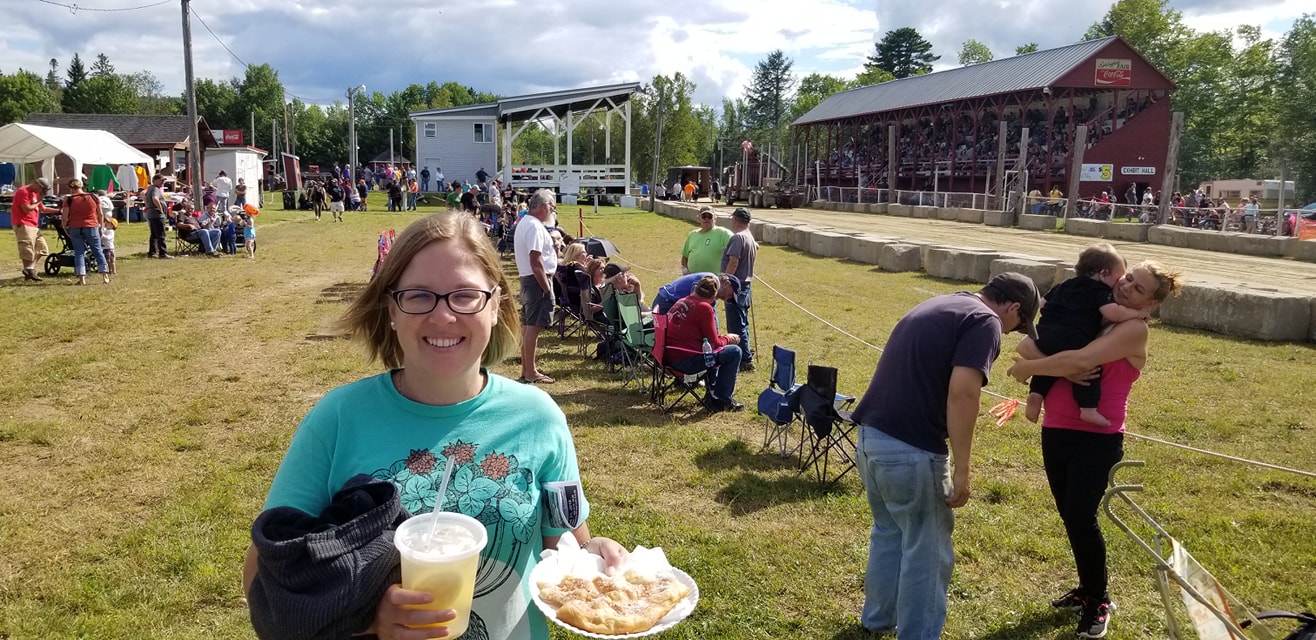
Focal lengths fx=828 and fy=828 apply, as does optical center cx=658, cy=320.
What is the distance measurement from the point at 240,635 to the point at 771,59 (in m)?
124

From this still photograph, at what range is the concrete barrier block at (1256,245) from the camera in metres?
20.5

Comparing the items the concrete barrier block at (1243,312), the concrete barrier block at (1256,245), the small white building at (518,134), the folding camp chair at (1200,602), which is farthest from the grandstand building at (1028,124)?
the folding camp chair at (1200,602)

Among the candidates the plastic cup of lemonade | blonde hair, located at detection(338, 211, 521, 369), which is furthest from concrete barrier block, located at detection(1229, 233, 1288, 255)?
the plastic cup of lemonade

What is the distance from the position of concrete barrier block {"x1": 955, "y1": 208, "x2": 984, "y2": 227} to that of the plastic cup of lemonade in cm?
3220

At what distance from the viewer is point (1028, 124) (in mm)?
44906

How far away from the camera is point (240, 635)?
12.7 feet

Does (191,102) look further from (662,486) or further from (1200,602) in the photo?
(1200,602)

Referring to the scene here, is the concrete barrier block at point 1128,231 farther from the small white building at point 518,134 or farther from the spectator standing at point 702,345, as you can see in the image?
the small white building at point 518,134

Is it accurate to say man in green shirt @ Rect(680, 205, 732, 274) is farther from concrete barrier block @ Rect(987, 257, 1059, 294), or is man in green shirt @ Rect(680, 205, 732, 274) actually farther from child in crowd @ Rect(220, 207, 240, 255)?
child in crowd @ Rect(220, 207, 240, 255)

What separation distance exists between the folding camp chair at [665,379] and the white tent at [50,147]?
24.2 m

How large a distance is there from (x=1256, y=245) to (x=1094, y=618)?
21.3 meters

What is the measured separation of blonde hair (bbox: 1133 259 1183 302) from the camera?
3.86 meters

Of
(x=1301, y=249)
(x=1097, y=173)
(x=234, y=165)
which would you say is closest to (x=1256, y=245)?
(x=1301, y=249)

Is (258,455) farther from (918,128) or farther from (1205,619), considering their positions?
(918,128)
